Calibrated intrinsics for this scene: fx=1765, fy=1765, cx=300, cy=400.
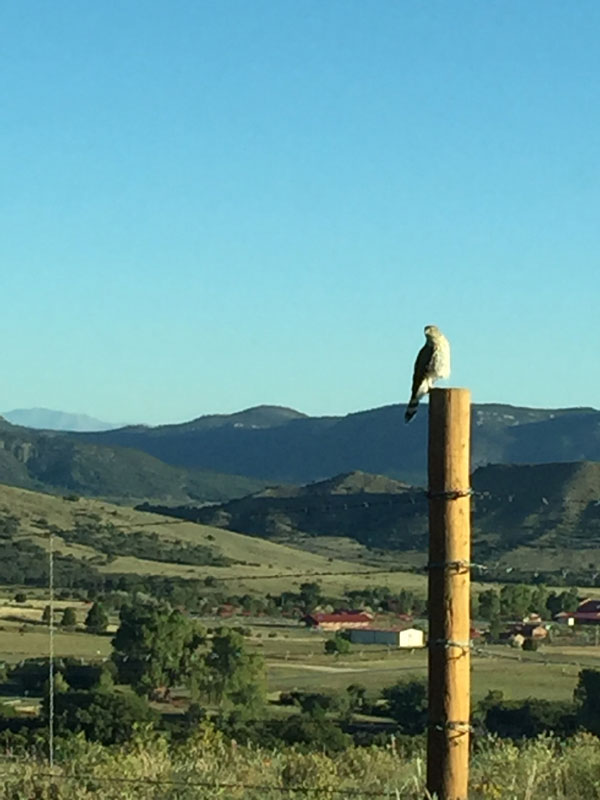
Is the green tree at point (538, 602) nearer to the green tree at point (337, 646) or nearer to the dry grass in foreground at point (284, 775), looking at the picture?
the green tree at point (337, 646)

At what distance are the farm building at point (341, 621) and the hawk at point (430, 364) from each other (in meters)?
63.2

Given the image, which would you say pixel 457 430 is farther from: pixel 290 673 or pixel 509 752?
pixel 290 673

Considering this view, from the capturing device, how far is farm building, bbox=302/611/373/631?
7550 centimetres

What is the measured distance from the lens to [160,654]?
56469mm

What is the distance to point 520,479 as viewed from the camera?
15512 cm

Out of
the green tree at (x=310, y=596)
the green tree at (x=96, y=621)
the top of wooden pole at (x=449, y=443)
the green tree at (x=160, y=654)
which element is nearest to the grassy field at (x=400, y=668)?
the green tree at (x=160, y=654)

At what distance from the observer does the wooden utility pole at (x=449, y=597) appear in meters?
10.0

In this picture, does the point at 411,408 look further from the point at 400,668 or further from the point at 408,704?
the point at 400,668

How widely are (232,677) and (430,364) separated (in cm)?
4069

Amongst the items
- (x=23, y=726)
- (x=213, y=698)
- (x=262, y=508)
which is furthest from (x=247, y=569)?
(x=23, y=726)

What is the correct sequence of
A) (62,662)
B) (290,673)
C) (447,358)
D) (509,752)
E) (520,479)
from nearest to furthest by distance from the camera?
1. (447,358)
2. (509,752)
3. (62,662)
4. (290,673)
5. (520,479)

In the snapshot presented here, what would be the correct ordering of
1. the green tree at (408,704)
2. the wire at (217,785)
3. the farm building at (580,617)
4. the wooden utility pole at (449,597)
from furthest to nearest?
the farm building at (580,617)
the green tree at (408,704)
the wire at (217,785)
the wooden utility pole at (449,597)

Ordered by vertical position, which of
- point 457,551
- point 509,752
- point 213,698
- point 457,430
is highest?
point 457,430

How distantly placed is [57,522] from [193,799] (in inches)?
4326
